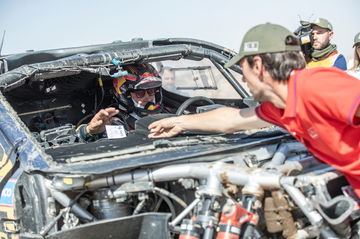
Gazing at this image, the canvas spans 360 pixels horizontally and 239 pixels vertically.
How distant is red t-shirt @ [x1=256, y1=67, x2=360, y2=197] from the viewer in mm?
2617

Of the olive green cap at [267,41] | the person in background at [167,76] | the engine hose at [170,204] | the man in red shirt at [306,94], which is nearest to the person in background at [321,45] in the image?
the person in background at [167,76]

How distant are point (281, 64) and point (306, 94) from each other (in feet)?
0.92

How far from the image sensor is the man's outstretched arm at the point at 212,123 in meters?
3.71

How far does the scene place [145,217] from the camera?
3131 millimetres

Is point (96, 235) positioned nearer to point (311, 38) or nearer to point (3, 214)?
point (3, 214)

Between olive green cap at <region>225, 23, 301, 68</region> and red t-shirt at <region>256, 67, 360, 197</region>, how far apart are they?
0.63 ft

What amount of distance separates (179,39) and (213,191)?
2812mm

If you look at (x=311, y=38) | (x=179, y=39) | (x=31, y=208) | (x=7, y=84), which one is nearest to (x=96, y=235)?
(x=31, y=208)

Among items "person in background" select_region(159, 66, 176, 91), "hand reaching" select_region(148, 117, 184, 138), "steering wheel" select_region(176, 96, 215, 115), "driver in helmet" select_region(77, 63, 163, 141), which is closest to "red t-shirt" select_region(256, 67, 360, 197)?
"hand reaching" select_region(148, 117, 184, 138)

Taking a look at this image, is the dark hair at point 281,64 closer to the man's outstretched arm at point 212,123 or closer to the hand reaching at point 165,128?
the man's outstretched arm at point 212,123

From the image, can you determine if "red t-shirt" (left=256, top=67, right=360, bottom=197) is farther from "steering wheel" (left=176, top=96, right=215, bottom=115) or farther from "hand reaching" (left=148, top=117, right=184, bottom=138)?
"steering wheel" (left=176, top=96, right=215, bottom=115)

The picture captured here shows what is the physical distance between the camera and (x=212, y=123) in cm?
384

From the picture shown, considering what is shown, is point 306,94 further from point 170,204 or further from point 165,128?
point 165,128

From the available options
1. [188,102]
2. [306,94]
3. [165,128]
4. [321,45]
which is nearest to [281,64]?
[306,94]
